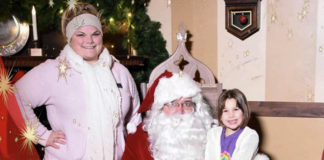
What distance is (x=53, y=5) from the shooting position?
2.35 meters

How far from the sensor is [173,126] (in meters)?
1.96

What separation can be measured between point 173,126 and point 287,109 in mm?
1272

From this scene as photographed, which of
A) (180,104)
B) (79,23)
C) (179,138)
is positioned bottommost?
(179,138)

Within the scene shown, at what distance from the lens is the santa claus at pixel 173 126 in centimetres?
194

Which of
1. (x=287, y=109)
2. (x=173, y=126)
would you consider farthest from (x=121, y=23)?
(x=287, y=109)

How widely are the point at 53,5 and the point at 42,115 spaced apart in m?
0.91

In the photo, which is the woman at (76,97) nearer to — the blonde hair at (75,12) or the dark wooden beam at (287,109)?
the blonde hair at (75,12)

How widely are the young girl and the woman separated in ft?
2.24

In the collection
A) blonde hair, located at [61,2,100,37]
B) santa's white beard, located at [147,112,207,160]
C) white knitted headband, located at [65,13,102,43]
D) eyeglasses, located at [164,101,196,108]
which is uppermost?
blonde hair, located at [61,2,100,37]

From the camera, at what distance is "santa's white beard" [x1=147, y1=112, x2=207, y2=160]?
1924mm

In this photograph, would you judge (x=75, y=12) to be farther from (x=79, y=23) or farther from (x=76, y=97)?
(x=76, y=97)

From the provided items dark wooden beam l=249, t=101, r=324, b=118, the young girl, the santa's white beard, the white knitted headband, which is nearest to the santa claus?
the santa's white beard

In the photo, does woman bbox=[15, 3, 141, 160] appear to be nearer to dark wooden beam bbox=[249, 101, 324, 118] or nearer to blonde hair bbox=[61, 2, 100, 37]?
blonde hair bbox=[61, 2, 100, 37]

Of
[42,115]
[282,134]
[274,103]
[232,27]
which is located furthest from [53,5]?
[282,134]
